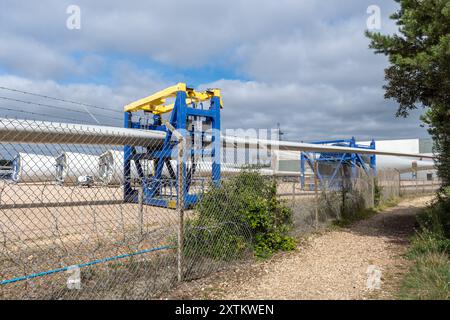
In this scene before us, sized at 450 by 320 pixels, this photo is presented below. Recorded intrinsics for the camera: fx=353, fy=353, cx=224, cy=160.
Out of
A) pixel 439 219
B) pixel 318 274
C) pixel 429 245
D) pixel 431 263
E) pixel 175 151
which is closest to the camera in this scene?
pixel 431 263

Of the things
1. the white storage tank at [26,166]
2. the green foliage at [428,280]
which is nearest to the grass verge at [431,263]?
the green foliage at [428,280]

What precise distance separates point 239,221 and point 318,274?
5.21 feet

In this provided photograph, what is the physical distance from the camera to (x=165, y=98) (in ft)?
37.8

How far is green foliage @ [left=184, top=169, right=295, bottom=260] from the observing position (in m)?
5.72

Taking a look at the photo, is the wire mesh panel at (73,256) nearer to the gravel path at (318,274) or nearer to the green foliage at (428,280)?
the gravel path at (318,274)

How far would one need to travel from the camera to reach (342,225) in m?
10.1

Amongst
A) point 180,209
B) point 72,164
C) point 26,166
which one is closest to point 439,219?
point 180,209

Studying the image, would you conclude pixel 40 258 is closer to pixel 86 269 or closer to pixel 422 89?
pixel 86 269

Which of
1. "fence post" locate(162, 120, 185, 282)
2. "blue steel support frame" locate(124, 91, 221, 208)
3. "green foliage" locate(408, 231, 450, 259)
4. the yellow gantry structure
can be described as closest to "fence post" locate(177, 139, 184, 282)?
"fence post" locate(162, 120, 185, 282)

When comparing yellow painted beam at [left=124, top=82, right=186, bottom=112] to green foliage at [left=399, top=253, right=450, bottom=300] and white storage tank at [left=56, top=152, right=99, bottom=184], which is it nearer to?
white storage tank at [left=56, top=152, right=99, bottom=184]

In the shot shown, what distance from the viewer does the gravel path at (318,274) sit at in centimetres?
456

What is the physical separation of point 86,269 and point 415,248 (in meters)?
5.63

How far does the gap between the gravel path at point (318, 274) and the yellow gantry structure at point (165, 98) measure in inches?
216
